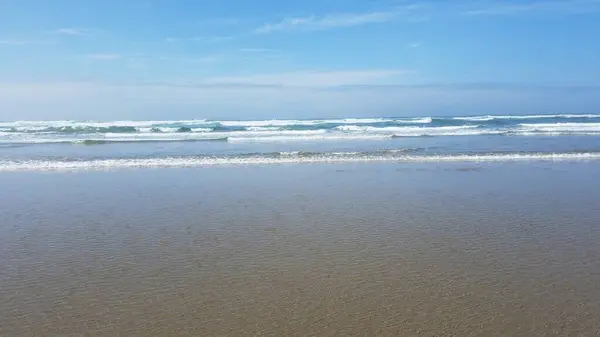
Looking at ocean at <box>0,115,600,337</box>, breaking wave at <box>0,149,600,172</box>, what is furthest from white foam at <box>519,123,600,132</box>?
ocean at <box>0,115,600,337</box>

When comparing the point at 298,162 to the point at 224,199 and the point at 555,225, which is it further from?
the point at 555,225

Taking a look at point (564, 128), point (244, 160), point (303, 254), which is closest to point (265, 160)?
point (244, 160)

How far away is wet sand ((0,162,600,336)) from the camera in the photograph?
4.50 meters

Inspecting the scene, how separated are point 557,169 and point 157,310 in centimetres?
1308

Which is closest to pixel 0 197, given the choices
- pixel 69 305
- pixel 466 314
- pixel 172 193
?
pixel 172 193

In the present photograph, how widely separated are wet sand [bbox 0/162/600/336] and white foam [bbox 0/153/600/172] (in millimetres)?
4448

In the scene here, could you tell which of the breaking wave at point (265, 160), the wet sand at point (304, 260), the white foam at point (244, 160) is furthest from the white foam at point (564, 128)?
the wet sand at point (304, 260)

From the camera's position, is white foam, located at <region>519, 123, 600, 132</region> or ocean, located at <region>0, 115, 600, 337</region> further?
white foam, located at <region>519, 123, 600, 132</region>

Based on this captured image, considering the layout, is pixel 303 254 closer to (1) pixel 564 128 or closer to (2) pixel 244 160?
(2) pixel 244 160

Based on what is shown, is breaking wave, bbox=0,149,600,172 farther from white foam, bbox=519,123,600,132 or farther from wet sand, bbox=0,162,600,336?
white foam, bbox=519,123,600,132

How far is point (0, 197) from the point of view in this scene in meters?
10.9

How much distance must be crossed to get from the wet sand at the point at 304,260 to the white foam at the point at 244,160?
175 inches

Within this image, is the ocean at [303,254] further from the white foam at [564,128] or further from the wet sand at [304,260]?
the white foam at [564,128]

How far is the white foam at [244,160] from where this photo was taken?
15.8 metres
